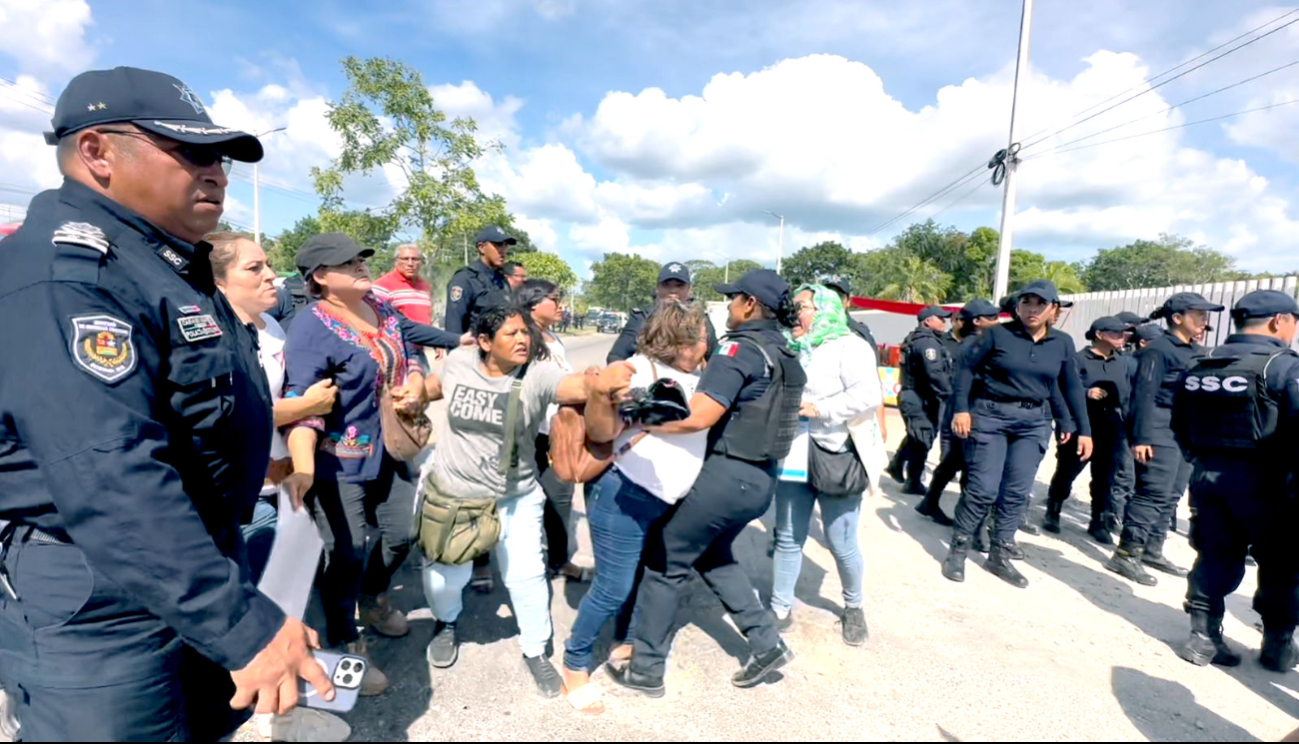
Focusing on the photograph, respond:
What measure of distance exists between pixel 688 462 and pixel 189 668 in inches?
68.6

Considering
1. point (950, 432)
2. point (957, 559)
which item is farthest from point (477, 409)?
point (950, 432)

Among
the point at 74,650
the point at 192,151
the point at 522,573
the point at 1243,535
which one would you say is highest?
the point at 192,151

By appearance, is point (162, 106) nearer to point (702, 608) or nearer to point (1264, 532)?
point (702, 608)

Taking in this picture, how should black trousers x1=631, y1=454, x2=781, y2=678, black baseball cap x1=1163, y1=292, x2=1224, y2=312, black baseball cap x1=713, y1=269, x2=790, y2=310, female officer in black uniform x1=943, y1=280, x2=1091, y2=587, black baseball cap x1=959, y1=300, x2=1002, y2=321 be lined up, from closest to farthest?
black trousers x1=631, y1=454, x2=781, y2=678 → black baseball cap x1=713, y1=269, x2=790, y2=310 → female officer in black uniform x1=943, y1=280, x2=1091, y2=587 → black baseball cap x1=1163, y1=292, x2=1224, y2=312 → black baseball cap x1=959, y1=300, x2=1002, y2=321

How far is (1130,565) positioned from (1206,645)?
4.00ft

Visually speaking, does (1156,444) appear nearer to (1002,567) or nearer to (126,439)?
(1002,567)

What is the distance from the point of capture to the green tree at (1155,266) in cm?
4641

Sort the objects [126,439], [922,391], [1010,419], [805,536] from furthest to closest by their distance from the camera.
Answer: [922,391], [1010,419], [805,536], [126,439]

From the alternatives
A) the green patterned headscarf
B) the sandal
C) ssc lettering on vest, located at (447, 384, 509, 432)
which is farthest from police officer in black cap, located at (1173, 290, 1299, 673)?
ssc lettering on vest, located at (447, 384, 509, 432)

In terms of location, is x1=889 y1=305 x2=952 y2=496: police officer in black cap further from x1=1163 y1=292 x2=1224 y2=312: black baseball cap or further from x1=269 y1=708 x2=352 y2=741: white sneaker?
x1=269 y1=708 x2=352 y2=741: white sneaker

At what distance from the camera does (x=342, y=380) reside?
2662 mm

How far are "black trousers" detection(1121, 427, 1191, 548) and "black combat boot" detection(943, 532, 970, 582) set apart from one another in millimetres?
1378

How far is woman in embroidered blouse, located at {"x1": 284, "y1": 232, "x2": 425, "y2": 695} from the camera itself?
8.55ft

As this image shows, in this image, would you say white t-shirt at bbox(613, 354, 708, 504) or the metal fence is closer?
white t-shirt at bbox(613, 354, 708, 504)
